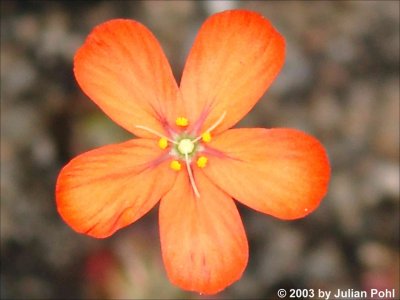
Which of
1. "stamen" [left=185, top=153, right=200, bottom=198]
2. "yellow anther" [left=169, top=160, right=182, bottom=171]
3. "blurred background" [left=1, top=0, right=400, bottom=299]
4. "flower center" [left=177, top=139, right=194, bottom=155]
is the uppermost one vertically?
"flower center" [left=177, top=139, right=194, bottom=155]

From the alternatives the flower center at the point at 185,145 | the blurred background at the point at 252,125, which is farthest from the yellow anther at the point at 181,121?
the blurred background at the point at 252,125

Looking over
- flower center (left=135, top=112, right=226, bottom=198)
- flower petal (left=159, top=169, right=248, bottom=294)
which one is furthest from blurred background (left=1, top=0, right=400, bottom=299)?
flower petal (left=159, top=169, right=248, bottom=294)

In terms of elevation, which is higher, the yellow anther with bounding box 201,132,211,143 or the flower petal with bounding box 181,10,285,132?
the flower petal with bounding box 181,10,285,132

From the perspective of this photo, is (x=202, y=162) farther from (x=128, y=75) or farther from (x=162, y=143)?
(x=128, y=75)

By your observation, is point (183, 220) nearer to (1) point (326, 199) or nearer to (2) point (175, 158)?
(2) point (175, 158)

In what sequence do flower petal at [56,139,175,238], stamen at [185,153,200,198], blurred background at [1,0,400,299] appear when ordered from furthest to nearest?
1. blurred background at [1,0,400,299]
2. stamen at [185,153,200,198]
3. flower petal at [56,139,175,238]

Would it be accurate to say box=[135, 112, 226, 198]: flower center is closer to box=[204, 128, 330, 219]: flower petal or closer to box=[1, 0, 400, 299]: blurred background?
box=[204, 128, 330, 219]: flower petal

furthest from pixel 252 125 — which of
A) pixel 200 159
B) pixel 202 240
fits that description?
pixel 202 240

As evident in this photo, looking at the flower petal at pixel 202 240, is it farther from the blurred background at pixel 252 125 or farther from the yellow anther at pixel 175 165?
the blurred background at pixel 252 125

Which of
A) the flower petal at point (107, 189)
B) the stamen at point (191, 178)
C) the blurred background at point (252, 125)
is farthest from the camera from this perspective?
the blurred background at point (252, 125)
